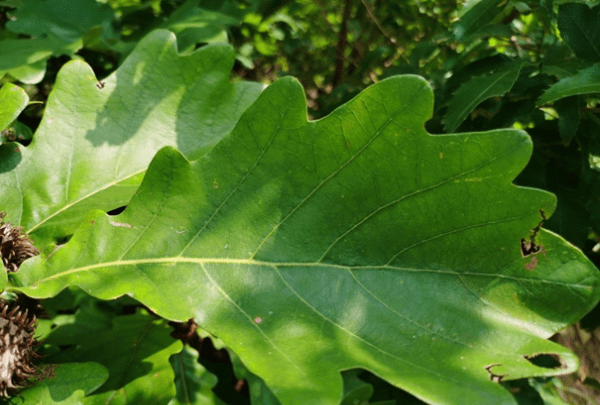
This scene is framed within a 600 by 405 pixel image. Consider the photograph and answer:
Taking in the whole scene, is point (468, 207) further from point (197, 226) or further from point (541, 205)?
point (197, 226)

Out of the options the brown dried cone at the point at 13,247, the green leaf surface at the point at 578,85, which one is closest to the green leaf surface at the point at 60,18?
the brown dried cone at the point at 13,247

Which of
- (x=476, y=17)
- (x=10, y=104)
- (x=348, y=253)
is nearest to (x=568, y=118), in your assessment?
(x=476, y=17)

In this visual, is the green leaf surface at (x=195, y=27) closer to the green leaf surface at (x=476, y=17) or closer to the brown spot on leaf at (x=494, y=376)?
the green leaf surface at (x=476, y=17)

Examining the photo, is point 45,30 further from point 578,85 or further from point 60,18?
point 578,85

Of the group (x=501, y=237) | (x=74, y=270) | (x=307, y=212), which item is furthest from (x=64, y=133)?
(x=501, y=237)

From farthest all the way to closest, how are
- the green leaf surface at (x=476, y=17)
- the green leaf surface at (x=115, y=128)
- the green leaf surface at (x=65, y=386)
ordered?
1. the green leaf surface at (x=476, y=17)
2. the green leaf surface at (x=115, y=128)
3. the green leaf surface at (x=65, y=386)

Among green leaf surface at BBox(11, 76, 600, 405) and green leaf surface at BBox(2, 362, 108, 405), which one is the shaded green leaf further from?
green leaf surface at BBox(2, 362, 108, 405)

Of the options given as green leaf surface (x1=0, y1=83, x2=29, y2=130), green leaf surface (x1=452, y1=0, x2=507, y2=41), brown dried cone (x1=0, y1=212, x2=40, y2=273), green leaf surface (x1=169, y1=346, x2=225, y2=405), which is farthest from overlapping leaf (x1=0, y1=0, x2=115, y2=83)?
green leaf surface (x1=452, y1=0, x2=507, y2=41)
